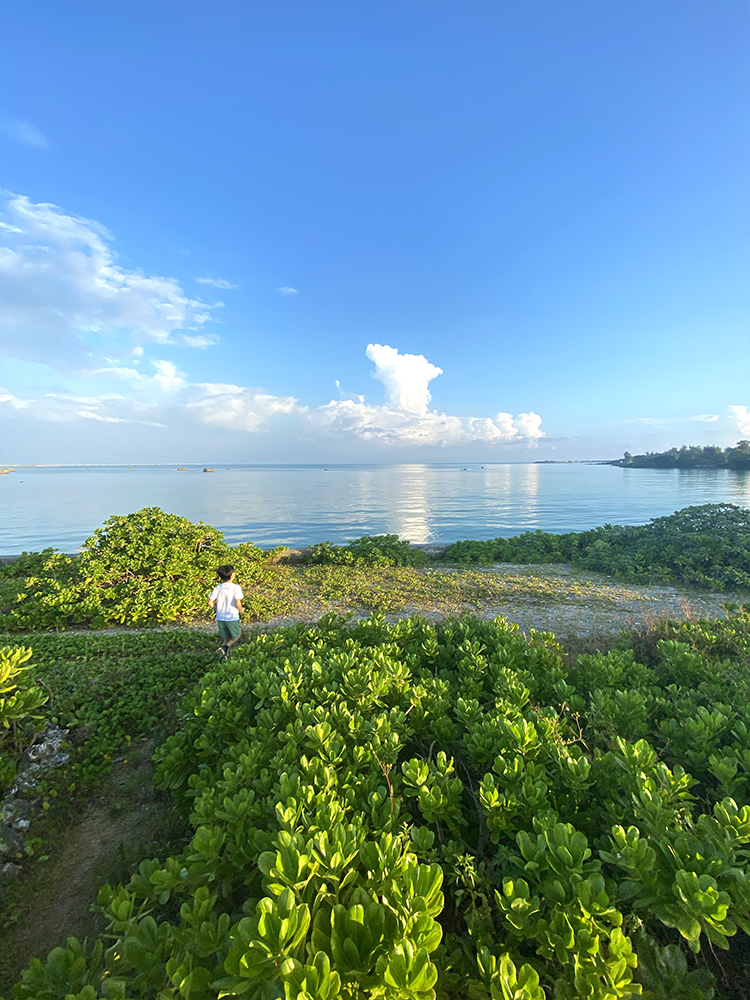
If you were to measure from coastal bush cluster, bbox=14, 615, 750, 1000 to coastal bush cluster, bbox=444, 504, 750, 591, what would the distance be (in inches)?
403

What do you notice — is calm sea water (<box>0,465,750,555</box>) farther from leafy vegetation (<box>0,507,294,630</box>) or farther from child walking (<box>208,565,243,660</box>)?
child walking (<box>208,565,243,660</box>)

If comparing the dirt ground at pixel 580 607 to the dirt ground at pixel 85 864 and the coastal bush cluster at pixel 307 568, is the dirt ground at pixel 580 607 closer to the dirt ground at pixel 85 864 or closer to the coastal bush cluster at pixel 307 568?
the coastal bush cluster at pixel 307 568

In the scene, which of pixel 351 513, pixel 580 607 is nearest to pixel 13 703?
pixel 580 607

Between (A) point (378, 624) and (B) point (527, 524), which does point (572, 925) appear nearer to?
(A) point (378, 624)

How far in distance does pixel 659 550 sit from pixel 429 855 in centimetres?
1475

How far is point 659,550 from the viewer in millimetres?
13758

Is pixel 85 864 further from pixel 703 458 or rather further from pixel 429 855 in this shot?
pixel 703 458

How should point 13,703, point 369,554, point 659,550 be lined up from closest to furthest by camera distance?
point 13,703, point 659,550, point 369,554

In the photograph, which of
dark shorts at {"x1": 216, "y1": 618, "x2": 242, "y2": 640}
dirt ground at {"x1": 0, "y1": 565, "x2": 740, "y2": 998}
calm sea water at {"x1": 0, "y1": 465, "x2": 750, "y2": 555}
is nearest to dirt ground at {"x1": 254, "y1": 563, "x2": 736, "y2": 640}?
dark shorts at {"x1": 216, "y1": 618, "x2": 242, "y2": 640}

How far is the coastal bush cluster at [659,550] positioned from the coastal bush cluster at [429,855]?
403 inches

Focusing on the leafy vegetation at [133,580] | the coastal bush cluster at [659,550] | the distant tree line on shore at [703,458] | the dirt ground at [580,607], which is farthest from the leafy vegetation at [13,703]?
the distant tree line on shore at [703,458]

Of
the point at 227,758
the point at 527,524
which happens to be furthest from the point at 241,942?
the point at 527,524

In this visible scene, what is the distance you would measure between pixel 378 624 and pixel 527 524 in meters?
21.1

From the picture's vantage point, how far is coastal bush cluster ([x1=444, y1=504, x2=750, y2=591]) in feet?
40.3
